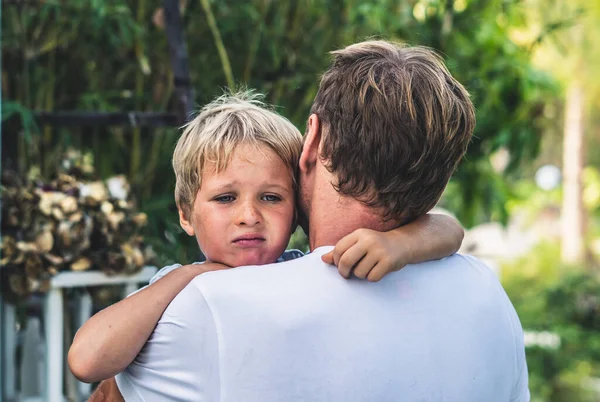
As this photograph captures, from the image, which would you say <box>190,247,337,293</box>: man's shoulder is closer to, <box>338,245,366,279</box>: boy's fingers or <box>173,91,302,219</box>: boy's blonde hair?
<box>338,245,366,279</box>: boy's fingers

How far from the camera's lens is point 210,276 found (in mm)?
1125

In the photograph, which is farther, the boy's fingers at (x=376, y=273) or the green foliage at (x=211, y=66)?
the green foliage at (x=211, y=66)

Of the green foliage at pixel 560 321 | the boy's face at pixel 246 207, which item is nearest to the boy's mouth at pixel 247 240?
the boy's face at pixel 246 207

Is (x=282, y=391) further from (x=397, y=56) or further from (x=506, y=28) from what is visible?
(x=506, y=28)

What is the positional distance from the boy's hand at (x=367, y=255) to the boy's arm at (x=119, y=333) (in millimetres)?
242

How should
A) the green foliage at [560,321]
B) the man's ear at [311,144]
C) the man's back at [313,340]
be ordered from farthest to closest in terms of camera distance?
the green foliage at [560,321]
the man's ear at [311,144]
the man's back at [313,340]

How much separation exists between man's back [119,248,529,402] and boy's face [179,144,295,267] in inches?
9.1

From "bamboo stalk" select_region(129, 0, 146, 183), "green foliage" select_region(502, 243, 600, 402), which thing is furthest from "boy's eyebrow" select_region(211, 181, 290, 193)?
"green foliage" select_region(502, 243, 600, 402)

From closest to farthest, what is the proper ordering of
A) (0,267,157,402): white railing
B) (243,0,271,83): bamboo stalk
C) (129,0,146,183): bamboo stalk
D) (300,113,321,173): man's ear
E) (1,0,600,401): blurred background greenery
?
(300,113,321,173): man's ear, (0,267,157,402): white railing, (1,0,600,401): blurred background greenery, (129,0,146,183): bamboo stalk, (243,0,271,83): bamboo stalk

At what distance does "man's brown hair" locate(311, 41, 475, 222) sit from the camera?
3.91ft

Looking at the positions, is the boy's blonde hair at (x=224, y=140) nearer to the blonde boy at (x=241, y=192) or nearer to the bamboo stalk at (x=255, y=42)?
the blonde boy at (x=241, y=192)

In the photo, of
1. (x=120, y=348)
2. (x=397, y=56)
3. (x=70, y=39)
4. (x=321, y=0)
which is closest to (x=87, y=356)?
(x=120, y=348)

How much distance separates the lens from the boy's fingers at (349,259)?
1.14m

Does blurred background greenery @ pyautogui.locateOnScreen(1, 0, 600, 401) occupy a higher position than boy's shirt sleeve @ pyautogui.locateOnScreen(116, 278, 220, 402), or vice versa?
blurred background greenery @ pyautogui.locateOnScreen(1, 0, 600, 401)
